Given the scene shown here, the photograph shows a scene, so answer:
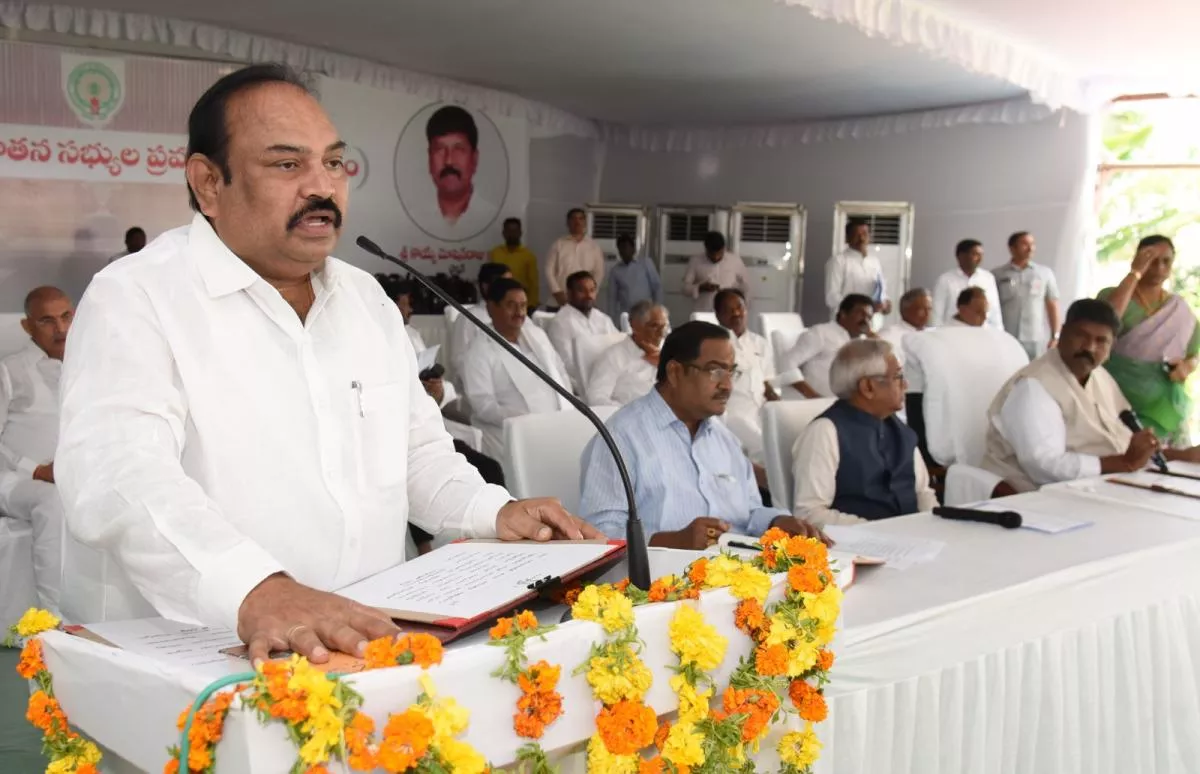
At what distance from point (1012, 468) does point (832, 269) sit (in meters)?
6.30

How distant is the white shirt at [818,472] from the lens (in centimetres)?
307

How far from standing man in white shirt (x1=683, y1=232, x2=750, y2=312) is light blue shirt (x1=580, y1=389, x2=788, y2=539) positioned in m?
7.60

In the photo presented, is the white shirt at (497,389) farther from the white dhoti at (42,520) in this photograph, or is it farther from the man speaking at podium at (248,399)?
the man speaking at podium at (248,399)

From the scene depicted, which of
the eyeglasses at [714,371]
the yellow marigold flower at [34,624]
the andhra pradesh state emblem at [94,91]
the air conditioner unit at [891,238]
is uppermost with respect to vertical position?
the andhra pradesh state emblem at [94,91]

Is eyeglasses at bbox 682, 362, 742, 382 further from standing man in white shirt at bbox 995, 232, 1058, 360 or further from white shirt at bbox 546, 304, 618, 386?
standing man in white shirt at bbox 995, 232, 1058, 360

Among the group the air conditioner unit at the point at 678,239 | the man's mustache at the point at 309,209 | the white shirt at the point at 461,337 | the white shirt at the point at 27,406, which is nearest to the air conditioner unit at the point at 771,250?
the air conditioner unit at the point at 678,239

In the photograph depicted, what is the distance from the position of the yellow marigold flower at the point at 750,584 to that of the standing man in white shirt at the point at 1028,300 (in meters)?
8.02

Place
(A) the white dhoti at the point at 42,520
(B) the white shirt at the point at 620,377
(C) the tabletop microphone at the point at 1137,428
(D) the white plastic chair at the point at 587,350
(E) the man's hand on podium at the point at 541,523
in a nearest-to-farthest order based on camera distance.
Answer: (E) the man's hand on podium at the point at 541,523 → (C) the tabletop microphone at the point at 1137,428 → (A) the white dhoti at the point at 42,520 → (B) the white shirt at the point at 620,377 → (D) the white plastic chair at the point at 587,350

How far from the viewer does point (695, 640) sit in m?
1.05

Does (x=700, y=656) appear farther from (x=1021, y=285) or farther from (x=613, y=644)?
(x=1021, y=285)

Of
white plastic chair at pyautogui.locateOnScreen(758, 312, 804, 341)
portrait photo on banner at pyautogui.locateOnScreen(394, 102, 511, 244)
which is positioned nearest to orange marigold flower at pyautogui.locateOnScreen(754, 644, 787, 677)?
white plastic chair at pyautogui.locateOnScreen(758, 312, 804, 341)

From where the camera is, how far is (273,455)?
129 centimetres

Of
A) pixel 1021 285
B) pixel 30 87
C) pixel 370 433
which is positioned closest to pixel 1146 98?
pixel 1021 285

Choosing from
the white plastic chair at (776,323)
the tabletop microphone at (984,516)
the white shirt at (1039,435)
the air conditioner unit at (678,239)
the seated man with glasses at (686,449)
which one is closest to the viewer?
the tabletop microphone at (984,516)
